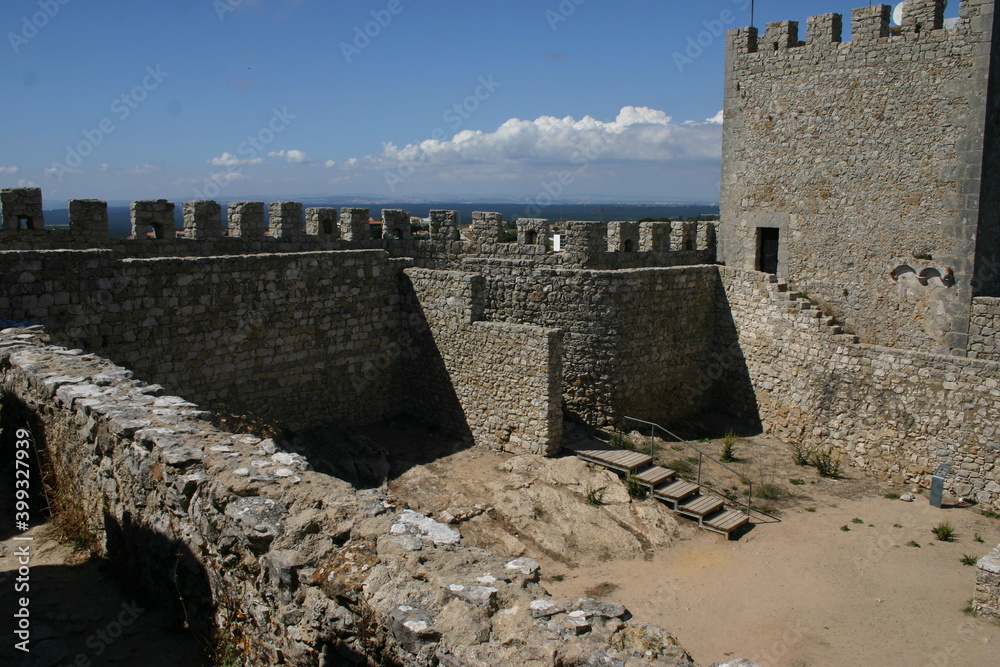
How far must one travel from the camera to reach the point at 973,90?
1023cm

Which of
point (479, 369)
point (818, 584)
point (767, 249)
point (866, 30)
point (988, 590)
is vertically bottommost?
point (818, 584)

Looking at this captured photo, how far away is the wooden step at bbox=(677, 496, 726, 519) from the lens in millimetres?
9602

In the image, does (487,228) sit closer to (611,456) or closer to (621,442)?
(621,442)

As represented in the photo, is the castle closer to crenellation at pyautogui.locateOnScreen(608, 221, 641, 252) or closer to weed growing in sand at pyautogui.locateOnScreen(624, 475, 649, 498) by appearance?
crenellation at pyautogui.locateOnScreen(608, 221, 641, 252)

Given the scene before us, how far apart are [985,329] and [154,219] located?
11495mm

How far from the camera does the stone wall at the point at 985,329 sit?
1031cm

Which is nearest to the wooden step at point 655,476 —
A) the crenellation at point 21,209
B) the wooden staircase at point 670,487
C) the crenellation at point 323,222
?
the wooden staircase at point 670,487

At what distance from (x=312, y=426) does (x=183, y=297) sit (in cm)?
272

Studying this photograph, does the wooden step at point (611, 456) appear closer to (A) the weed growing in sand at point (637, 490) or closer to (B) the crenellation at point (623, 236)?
(A) the weed growing in sand at point (637, 490)

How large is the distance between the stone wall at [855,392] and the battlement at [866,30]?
11.9 ft

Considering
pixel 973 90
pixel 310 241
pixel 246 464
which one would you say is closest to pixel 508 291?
pixel 310 241

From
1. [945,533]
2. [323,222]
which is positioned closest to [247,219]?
[323,222]

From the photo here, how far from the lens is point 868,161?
11.4m

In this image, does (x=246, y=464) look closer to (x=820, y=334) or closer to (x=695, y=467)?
(x=695, y=467)
